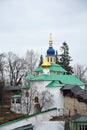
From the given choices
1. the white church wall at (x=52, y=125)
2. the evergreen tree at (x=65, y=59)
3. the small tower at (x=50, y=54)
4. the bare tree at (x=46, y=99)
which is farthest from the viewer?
the evergreen tree at (x=65, y=59)

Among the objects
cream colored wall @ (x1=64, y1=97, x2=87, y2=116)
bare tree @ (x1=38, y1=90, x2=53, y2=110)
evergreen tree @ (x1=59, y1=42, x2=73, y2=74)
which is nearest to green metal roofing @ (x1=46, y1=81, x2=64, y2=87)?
bare tree @ (x1=38, y1=90, x2=53, y2=110)

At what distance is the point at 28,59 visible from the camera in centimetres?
6103

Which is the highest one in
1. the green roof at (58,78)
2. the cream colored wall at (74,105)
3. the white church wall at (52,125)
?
the green roof at (58,78)

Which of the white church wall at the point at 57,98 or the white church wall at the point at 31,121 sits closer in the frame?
the white church wall at the point at 31,121

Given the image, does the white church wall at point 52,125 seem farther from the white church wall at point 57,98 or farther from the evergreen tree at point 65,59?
the evergreen tree at point 65,59

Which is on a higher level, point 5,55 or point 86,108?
point 5,55

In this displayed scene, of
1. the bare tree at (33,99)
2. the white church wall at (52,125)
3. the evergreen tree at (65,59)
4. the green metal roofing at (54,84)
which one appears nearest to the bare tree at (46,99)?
the bare tree at (33,99)

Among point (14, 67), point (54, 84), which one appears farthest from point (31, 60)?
point (54, 84)

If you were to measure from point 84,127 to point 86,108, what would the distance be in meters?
5.41

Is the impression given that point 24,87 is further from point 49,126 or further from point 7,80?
point 7,80

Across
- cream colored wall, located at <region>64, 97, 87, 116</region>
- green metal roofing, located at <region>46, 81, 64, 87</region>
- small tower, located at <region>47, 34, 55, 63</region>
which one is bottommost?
cream colored wall, located at <region>64, 97, 87, 116</region>

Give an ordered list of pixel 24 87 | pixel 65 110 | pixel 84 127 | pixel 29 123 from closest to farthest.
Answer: pixel 84 127, pixel 29 123, pixel 65 110, pixel 24 87

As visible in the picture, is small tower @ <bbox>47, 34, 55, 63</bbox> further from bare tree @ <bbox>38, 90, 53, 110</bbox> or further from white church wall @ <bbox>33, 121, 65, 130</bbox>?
white church wall @ <bbox>33, 121, 65, 130</bbox>

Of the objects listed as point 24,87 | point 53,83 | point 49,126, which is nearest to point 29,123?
point 49,126
